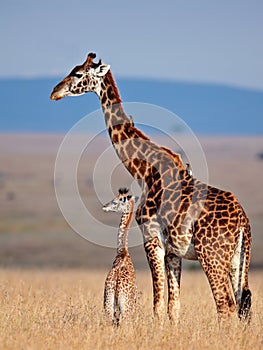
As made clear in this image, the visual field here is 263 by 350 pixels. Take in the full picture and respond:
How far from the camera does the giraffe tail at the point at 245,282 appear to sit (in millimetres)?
10219

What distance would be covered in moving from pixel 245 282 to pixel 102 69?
3197 millimetres

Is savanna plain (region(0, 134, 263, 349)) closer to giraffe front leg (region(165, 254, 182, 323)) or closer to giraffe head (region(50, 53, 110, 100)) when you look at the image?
giraffe front leg (region(165, 254, 182, 323))

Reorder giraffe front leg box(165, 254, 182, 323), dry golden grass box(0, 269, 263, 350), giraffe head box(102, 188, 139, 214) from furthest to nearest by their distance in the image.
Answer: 1. giraffe head box(102, 188, 139, 214)
2. giraffe front leg box(165, 254, 182, 323)
3. dry golden grass box(0, 269, 263, 350)

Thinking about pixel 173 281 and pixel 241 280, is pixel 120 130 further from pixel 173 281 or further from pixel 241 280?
pixel 241 280

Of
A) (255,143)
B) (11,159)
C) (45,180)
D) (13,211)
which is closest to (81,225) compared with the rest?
(13,211)

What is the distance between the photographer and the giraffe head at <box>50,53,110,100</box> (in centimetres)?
1149

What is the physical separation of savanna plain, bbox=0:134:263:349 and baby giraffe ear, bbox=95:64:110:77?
141 centimetres

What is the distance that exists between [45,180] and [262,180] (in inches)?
744

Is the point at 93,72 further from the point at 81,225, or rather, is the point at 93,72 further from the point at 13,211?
the point at 13,211

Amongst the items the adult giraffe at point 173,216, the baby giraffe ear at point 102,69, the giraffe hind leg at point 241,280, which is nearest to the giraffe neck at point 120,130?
the adult giraffe at point 173,216

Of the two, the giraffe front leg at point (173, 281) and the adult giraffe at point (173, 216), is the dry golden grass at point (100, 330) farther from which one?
the adult giraffe at point (173, 216)

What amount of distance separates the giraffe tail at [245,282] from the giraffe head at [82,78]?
2773 millimetres

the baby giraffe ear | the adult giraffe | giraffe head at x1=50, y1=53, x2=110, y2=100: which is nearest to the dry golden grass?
the adult giraffe

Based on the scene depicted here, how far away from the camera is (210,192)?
34.6 ft
